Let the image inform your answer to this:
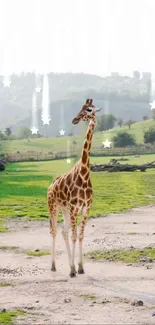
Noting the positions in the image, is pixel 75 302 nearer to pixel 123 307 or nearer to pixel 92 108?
pixel 123 307

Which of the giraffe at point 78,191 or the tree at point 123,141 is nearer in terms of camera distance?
the giraffe at point 78,191

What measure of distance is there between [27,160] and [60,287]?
83376mm

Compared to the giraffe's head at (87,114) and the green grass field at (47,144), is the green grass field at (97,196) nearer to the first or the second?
the giraffe's head at (87,114)

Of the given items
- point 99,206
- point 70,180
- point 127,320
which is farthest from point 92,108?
point 99,206

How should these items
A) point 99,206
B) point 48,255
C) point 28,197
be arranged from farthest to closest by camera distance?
point 28,197 < point 99,206 < point 48,255

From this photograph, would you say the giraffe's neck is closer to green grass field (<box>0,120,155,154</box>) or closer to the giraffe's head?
the giraffe's head

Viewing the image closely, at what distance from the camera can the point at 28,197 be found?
4212cm

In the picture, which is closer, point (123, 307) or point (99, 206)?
point (123, 307)

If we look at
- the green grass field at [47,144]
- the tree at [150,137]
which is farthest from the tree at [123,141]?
the green grass field at [47,144]

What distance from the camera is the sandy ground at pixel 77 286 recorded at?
1381 cm

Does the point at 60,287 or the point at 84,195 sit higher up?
the point at 84,195

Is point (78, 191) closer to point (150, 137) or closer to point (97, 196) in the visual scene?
point (97, 196)

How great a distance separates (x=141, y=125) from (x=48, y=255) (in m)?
174

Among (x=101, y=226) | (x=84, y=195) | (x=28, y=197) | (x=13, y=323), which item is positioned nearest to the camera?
(x=13, y=323)
